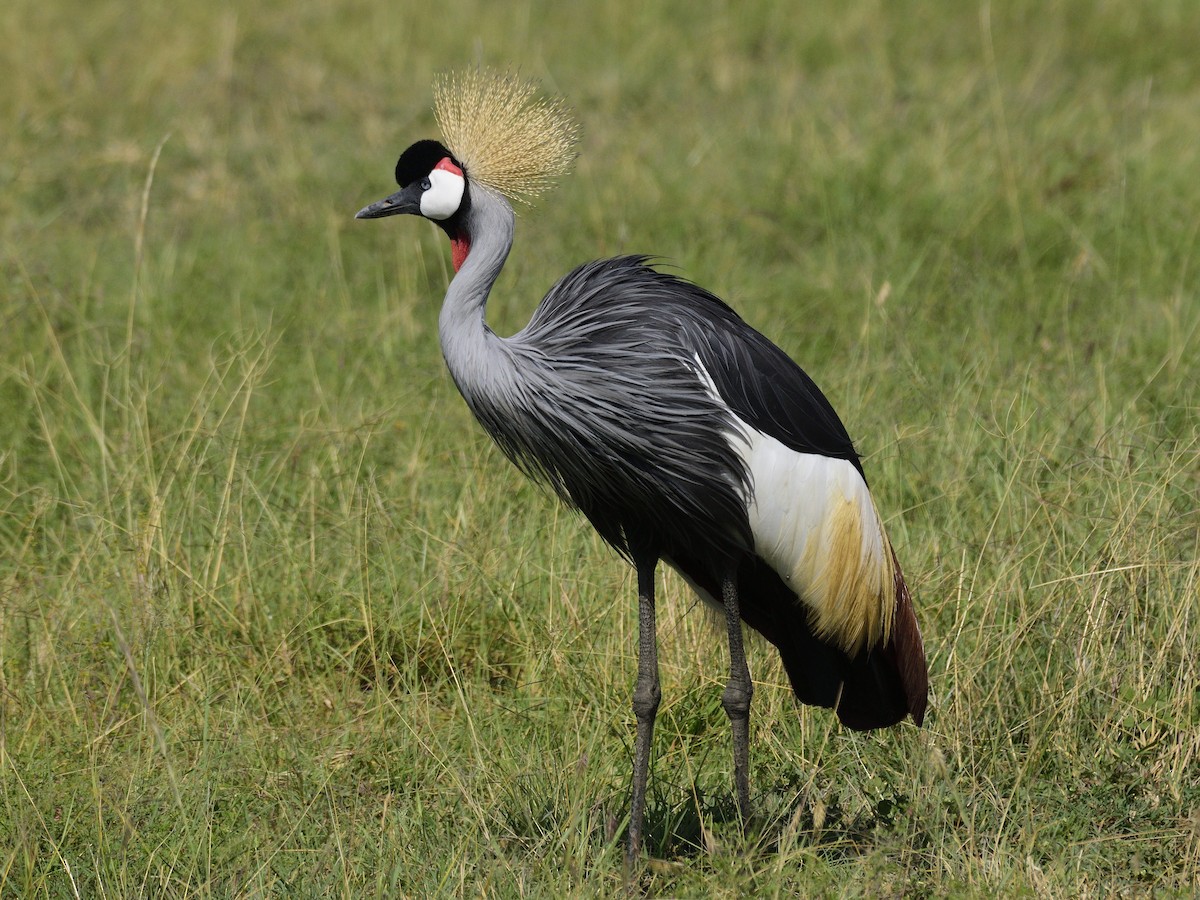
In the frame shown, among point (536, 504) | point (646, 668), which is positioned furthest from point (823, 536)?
point (536, 504)

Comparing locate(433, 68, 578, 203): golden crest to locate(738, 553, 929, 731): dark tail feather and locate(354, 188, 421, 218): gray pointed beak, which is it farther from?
locate(738, 553, 929, 731): dark tail feather

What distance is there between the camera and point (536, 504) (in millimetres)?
3578

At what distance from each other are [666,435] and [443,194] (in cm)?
57

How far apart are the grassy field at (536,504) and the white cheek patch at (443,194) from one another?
2.82 ft

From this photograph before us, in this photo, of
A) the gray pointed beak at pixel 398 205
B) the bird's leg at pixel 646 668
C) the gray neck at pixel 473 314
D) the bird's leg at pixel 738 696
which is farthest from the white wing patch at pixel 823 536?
the gray pointed beak at pixel 398 205

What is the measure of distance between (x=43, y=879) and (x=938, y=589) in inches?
70.9

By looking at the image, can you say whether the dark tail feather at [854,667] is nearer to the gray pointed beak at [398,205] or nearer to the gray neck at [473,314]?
the gray neck at [473,314]

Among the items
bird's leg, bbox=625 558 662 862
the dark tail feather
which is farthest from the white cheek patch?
the dark tail feather

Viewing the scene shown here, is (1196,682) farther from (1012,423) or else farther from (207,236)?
(207,236)

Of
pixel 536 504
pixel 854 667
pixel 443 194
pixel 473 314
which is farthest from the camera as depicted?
pixel 536 504

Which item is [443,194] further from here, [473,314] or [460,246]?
[473,314]

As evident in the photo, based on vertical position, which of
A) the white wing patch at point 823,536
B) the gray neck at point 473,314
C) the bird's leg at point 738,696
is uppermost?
the gray neck at point 473,314

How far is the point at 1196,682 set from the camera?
2832mm

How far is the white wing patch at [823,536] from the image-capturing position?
8.41 feet
